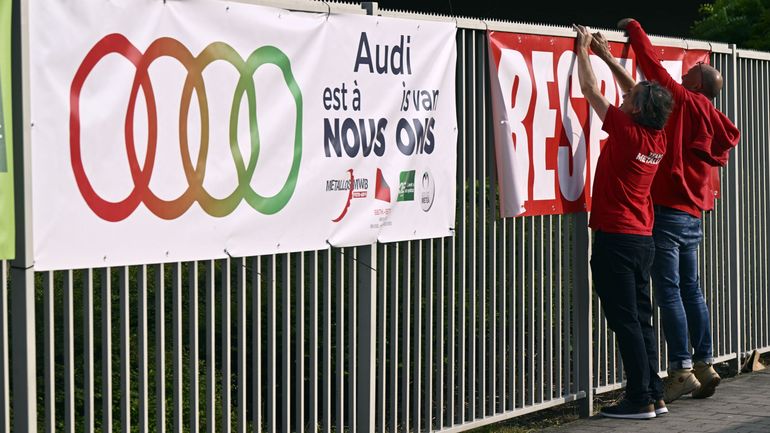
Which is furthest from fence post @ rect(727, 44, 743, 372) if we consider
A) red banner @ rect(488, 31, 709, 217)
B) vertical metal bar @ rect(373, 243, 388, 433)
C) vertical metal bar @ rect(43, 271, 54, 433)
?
vertical metal bar @ rect(43, 271, 54, 433)

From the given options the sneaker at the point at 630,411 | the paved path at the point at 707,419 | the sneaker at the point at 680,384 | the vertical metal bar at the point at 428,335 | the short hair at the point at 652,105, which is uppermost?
the short hair at the point at 652,105

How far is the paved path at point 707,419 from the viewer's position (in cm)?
722

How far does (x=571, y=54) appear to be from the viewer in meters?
7.51

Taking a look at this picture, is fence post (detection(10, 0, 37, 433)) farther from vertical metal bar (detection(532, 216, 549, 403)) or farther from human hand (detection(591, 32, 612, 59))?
human hand (detection(591, 32, 612, 59))

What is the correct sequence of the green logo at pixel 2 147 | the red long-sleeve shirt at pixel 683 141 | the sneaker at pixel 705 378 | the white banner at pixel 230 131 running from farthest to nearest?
the sneaker at pixel 705 378 < the red long-sleeve shirt at pixel 683 141 < the white banner at pixel 230 131 < the green logo at pixel 2 147

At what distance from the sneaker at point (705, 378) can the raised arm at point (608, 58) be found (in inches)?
70.7

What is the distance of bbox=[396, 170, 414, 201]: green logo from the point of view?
6.39 m

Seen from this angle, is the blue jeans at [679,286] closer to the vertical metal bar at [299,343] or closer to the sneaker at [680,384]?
the sneaker at [680,384]

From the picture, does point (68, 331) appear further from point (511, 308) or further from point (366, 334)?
point (511, 308)

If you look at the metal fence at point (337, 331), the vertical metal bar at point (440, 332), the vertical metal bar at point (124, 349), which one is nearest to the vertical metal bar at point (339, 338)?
the metal fence at point (337, 331)

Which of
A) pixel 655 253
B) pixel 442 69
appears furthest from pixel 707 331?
pixel 442 69

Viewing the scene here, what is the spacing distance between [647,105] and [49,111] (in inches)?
140

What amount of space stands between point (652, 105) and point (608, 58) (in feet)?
1.88

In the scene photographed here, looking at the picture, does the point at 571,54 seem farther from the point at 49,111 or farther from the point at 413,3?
the point at 413,3
